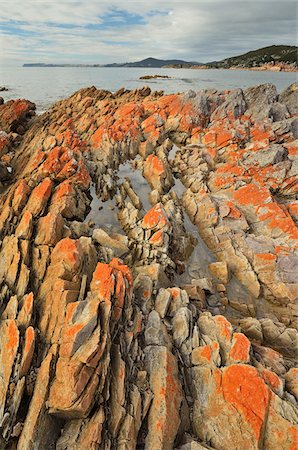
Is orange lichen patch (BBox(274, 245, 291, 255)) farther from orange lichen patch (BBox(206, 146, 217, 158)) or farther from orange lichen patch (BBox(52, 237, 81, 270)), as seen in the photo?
orange lichen patch (BBox(52, 237, 81, 270))

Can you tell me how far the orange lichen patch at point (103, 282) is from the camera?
14683mm

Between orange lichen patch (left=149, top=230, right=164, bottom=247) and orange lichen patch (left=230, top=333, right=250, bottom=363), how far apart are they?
8.67 metres

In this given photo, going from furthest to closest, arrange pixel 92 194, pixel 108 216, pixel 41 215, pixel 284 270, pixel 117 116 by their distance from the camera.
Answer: pixel 117 116, pixel 92 194, pixel 108 216, pixel 284 270, pixel 41 215

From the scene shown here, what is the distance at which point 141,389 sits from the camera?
13016 millimetres

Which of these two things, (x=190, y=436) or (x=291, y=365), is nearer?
(x=190, y=436)

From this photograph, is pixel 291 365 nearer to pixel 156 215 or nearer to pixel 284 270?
pixel 284 270

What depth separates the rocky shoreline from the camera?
1208cm

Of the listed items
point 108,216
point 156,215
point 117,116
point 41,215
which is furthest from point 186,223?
point 117,116

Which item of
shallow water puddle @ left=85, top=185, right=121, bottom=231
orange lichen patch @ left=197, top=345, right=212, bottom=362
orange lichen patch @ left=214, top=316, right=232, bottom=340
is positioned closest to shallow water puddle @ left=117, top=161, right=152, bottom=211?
shallow water puddle @ left=85, top=185, right=121, bottom=231

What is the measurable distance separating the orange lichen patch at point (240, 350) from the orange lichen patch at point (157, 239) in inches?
341

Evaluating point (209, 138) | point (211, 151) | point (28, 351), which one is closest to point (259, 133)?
point (209, 138)

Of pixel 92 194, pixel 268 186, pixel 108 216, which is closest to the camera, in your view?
pixel 108 216

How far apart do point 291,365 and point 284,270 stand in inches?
332

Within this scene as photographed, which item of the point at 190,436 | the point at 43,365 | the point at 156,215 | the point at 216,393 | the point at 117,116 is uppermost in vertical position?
the point at 117,116
